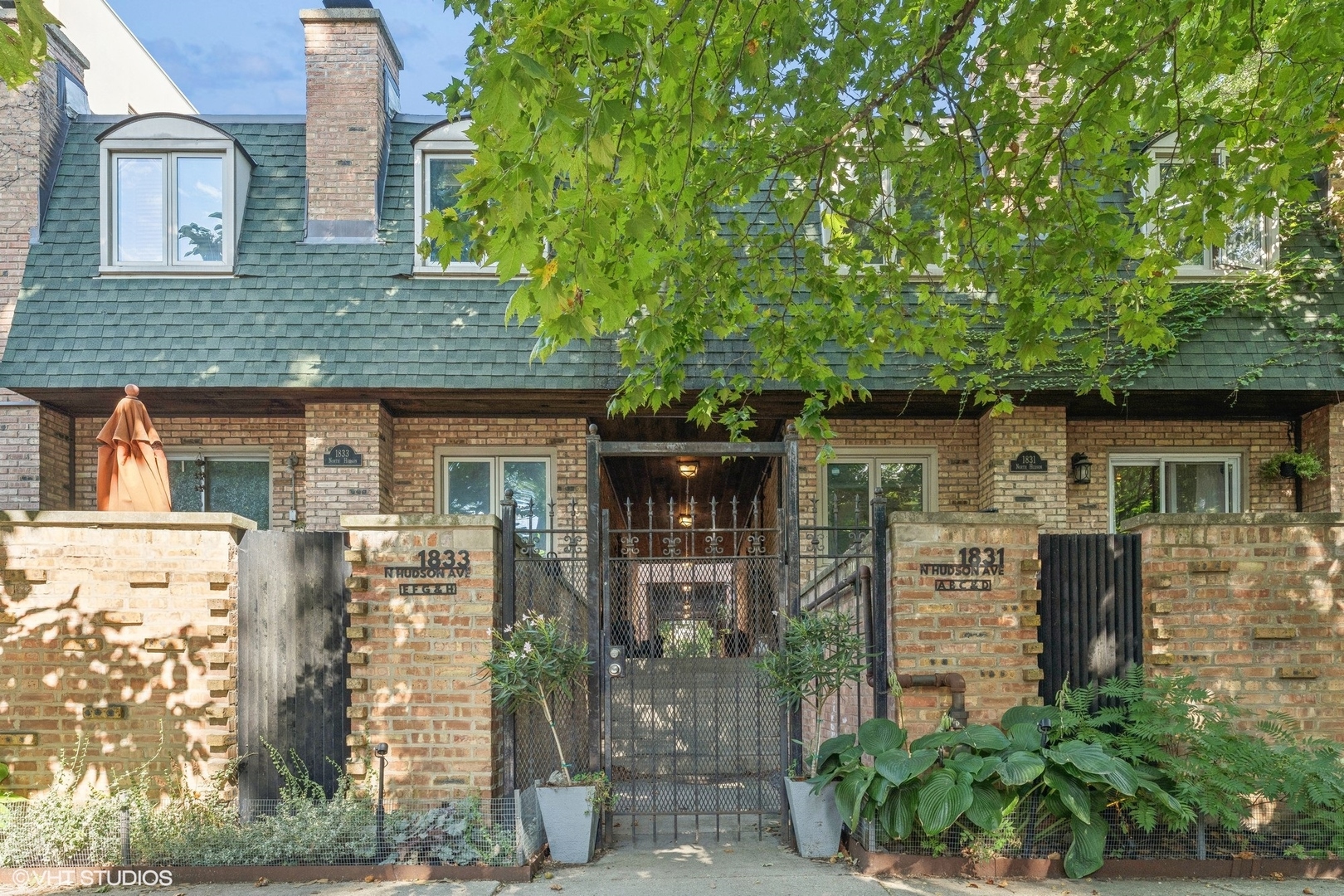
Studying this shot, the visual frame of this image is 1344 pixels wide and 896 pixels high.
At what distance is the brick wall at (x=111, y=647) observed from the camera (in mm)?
5609

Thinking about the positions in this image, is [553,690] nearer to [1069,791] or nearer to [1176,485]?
[1069,791]

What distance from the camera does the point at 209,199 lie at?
31.7 feet

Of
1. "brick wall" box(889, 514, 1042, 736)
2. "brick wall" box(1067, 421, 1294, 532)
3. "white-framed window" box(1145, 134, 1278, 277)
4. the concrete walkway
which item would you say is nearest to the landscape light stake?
the concrete walkway

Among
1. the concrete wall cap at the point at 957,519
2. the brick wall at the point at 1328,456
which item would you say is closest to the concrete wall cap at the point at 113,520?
the concrete wall cap at the point at 957,519

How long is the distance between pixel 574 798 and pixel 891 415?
602 cm

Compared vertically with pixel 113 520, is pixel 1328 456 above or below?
above

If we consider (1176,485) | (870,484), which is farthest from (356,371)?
(1176,485)

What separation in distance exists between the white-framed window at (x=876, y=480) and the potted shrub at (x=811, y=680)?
4.38 meters

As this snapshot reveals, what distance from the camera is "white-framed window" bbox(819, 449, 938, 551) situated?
10.1 meters

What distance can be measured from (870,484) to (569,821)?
592cm

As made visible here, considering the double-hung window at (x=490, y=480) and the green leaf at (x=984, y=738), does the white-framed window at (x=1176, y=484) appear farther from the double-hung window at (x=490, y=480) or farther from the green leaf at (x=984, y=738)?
the double-hung window at (x=490, y=480)

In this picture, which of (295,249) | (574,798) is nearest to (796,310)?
(574,798)

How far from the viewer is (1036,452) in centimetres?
939

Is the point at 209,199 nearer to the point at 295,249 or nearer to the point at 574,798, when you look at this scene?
the point at 295,249
